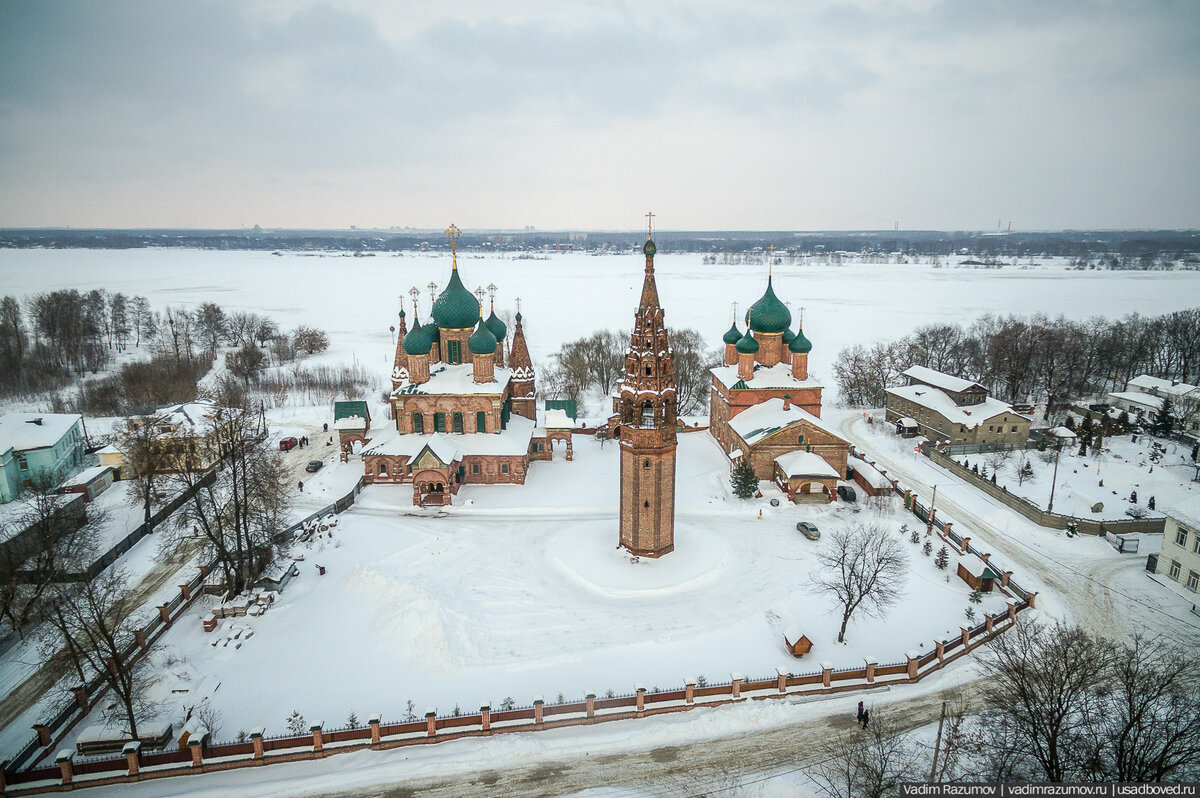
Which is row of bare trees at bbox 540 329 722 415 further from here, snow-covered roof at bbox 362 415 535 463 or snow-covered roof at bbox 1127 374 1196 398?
snow-covered roof at bbox 1127 374 1196 398

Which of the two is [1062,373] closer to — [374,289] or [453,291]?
[453,291]

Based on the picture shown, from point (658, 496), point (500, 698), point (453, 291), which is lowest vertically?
point (500, 698)

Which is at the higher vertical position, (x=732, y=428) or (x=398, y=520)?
(x=732, y=428)

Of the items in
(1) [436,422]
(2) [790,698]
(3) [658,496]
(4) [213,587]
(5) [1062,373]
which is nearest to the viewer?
(2) [790,698]

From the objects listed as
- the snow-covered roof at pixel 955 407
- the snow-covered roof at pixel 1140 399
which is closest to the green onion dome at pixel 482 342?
the snow-covered roof at pixel 955 407

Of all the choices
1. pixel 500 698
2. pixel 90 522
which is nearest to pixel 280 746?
pixel 500 698

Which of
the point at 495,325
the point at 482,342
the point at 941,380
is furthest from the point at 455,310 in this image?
the point at 941,380
